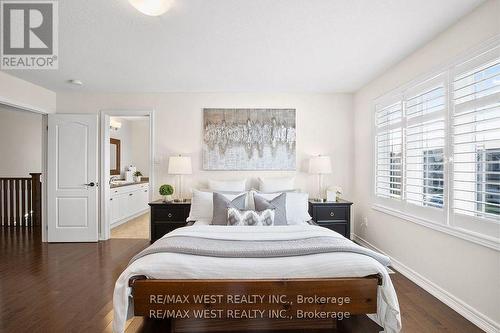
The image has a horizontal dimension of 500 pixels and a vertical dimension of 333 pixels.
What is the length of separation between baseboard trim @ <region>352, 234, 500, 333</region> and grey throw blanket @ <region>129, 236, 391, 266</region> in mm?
816

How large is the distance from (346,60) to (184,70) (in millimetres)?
2047

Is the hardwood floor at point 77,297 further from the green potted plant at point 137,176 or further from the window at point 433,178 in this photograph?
the green potted plant at point 137,176

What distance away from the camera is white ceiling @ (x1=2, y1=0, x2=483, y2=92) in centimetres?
209

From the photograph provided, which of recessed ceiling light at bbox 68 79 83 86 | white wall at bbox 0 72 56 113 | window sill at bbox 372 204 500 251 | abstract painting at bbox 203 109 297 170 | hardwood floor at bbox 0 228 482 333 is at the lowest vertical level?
hardwood floor at bbox 0 228 482 333

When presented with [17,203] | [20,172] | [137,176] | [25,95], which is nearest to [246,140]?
[25,95]

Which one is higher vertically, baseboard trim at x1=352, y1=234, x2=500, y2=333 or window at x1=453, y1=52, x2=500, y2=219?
window at x1=453, y1=52, x2=500, y2=219

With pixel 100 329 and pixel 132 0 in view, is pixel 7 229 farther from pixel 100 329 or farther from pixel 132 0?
pixel 132 0


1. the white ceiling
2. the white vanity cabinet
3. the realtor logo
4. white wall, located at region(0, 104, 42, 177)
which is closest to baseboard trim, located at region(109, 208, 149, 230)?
the white vanity cabinet

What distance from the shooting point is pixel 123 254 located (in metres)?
3.75

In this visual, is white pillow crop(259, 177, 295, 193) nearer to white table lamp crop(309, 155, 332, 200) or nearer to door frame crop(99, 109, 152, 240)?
white table lamp crop(309, 155, 332, 200)

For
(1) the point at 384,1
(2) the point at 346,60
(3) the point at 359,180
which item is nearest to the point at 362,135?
(3) the point at 359,180

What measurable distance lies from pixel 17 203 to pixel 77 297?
14.3 ft

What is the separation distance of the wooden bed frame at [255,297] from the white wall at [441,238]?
97 centimetres

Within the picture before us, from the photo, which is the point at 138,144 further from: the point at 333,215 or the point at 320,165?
the point at 333,215
